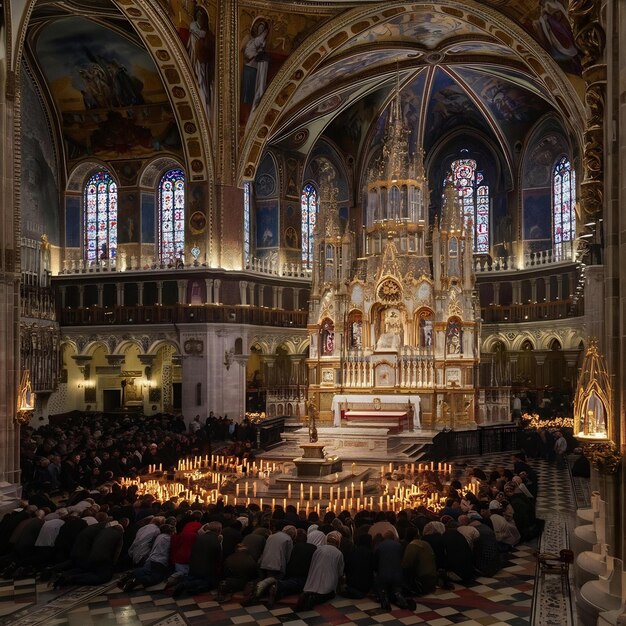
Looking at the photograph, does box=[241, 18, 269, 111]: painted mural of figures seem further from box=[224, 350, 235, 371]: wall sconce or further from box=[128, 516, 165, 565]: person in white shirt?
box=[128, 516, 165, 565]: person in white shirt

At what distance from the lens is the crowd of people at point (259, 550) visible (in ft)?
36.3

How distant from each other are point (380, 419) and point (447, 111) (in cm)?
1769

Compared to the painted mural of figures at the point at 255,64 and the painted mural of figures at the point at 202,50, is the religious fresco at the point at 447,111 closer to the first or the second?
the painted mural of figures at the point at 255,64

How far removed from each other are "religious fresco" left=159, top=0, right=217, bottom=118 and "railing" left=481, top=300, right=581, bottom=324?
1551cm

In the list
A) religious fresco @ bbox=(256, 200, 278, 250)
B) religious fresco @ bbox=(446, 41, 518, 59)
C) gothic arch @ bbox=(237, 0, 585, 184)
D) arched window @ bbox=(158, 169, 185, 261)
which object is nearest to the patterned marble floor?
gothic arch @ bbox=(237, 0, 585, 184)

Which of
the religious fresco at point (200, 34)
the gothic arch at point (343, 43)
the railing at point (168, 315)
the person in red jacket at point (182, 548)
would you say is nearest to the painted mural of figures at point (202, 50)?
the religious fresco at point (200, 34)

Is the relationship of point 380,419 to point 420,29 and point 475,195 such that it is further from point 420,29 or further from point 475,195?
point 475,195

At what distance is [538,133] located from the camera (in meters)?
35.1

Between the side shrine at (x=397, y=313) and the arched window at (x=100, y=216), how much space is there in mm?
9828

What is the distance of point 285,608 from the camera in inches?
426

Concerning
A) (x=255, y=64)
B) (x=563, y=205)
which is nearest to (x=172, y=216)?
(x=255, y=64)

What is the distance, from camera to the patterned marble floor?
403 inches

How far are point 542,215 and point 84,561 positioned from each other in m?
28.6

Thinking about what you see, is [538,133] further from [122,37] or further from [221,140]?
[122,37]
